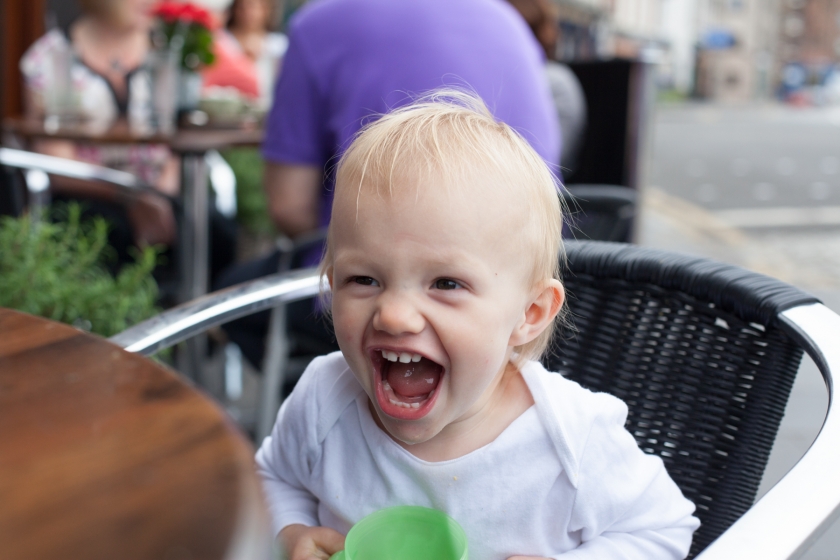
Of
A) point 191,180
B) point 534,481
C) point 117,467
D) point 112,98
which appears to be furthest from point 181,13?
point 117,467

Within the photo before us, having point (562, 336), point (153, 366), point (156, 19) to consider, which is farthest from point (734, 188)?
point (153, 366)

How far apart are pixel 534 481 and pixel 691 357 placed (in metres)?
0.32

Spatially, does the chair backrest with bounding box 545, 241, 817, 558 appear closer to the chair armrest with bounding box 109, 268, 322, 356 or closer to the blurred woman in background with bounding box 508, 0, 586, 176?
the chair armrest with bounding box 109, 268, 322, 356

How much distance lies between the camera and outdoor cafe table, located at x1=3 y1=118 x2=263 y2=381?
2.38 metres

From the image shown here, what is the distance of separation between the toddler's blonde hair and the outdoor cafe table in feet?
5.13

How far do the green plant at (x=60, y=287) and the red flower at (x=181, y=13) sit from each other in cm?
127

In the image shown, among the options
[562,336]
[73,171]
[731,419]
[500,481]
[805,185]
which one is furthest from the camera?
[805,185]

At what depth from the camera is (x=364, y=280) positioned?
Answer: 0.86 metres

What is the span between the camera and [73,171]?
2.35 metres

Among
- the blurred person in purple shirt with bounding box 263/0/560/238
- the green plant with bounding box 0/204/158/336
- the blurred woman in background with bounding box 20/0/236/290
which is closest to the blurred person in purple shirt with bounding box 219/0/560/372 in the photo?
the blurred person in purple shirt with bounding box 263/0/560/238

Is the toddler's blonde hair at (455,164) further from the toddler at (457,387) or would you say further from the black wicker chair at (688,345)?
the black wicker chair at (688,345)

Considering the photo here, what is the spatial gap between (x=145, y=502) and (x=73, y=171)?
2.16 metres

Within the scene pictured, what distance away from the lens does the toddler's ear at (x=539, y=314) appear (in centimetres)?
92

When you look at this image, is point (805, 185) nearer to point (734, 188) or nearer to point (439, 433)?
point (734, 188)
